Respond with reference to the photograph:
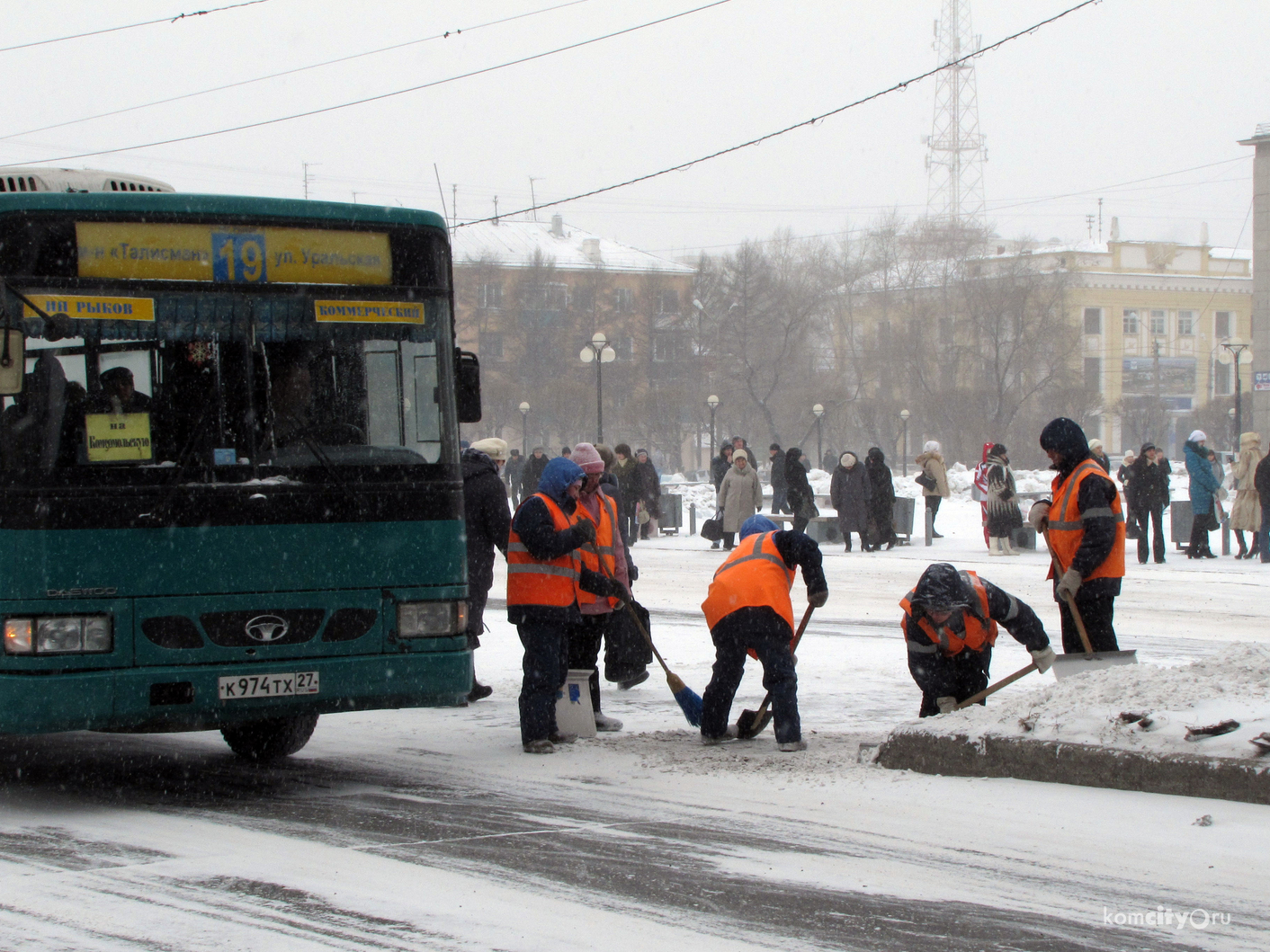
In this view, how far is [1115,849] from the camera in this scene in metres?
5.50

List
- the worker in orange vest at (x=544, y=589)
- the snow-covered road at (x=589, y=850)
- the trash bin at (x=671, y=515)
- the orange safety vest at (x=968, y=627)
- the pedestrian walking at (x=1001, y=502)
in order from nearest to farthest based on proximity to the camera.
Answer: the snow-covered road at (x=589, y=850)
the orange safety vest at (x=968, y=627)
the worker in orange vest at (x=544, y=589)
the pedestrian walking at (x=1001, y=502)
the trash bin at (x=671, y=515)

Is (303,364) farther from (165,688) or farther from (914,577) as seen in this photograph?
(914,577)

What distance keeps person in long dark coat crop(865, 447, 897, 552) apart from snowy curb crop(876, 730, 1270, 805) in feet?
50.4

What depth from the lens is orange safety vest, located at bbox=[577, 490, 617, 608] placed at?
27.9ft

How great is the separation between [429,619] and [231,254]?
1.90 m

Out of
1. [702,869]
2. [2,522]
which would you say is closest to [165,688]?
[2,522]

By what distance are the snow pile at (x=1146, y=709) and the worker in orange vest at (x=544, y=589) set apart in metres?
1.89

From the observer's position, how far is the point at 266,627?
6707 mm

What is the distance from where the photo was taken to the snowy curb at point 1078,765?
6.04 meters

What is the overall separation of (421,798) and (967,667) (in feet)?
9.25

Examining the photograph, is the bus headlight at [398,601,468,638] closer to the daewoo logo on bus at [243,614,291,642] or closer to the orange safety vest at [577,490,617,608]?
the daewoo logo on bus at [243,614,291,642]

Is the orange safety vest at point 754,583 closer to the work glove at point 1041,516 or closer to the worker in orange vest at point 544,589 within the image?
the worker in orange vest at point 544,589

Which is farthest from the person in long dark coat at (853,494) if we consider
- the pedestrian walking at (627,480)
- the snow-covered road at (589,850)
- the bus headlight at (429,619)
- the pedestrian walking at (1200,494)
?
the bus headlight at (429,619)

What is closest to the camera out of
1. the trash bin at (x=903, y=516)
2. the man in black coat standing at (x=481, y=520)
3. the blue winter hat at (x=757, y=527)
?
the blue winter hat at (x=757, y=527)
